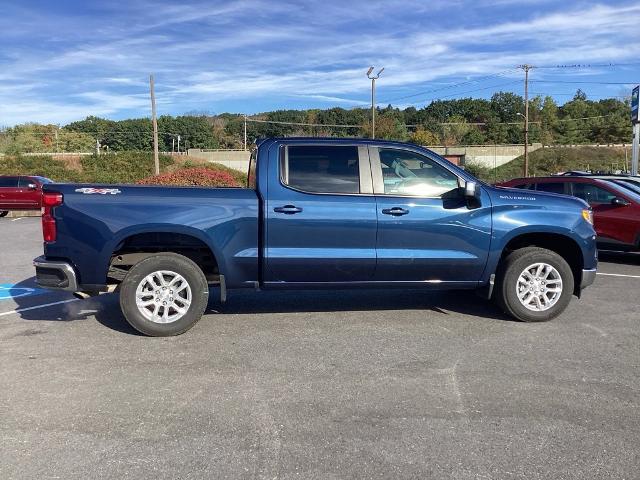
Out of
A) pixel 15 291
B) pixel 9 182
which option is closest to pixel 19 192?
pixel 9 182

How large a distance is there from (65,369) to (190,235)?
1.62 m

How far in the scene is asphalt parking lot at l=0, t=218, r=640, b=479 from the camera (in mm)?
3219

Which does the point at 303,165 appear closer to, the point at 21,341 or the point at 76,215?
the point at 76,215

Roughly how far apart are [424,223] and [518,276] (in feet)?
4.04

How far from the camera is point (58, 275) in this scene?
5363mm

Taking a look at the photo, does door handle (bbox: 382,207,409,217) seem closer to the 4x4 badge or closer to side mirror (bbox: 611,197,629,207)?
the 4x4 badge

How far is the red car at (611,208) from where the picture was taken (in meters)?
10.0

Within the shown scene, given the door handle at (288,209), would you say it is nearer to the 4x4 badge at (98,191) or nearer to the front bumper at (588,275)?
the 4x4 badge at (98,191)

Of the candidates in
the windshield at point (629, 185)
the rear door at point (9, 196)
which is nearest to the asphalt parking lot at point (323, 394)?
the windshield at point (629, 185)

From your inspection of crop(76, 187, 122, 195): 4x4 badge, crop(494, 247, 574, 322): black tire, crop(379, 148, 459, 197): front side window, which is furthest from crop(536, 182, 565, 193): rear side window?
crop(76, 187, 122, 195): 4x4 badge

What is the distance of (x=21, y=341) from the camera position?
543cm

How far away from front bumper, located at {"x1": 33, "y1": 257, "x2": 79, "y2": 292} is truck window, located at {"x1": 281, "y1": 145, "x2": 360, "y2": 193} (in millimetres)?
2237

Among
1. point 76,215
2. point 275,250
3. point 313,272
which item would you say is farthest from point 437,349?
point 76,215

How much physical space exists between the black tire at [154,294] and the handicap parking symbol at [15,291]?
2.75m
